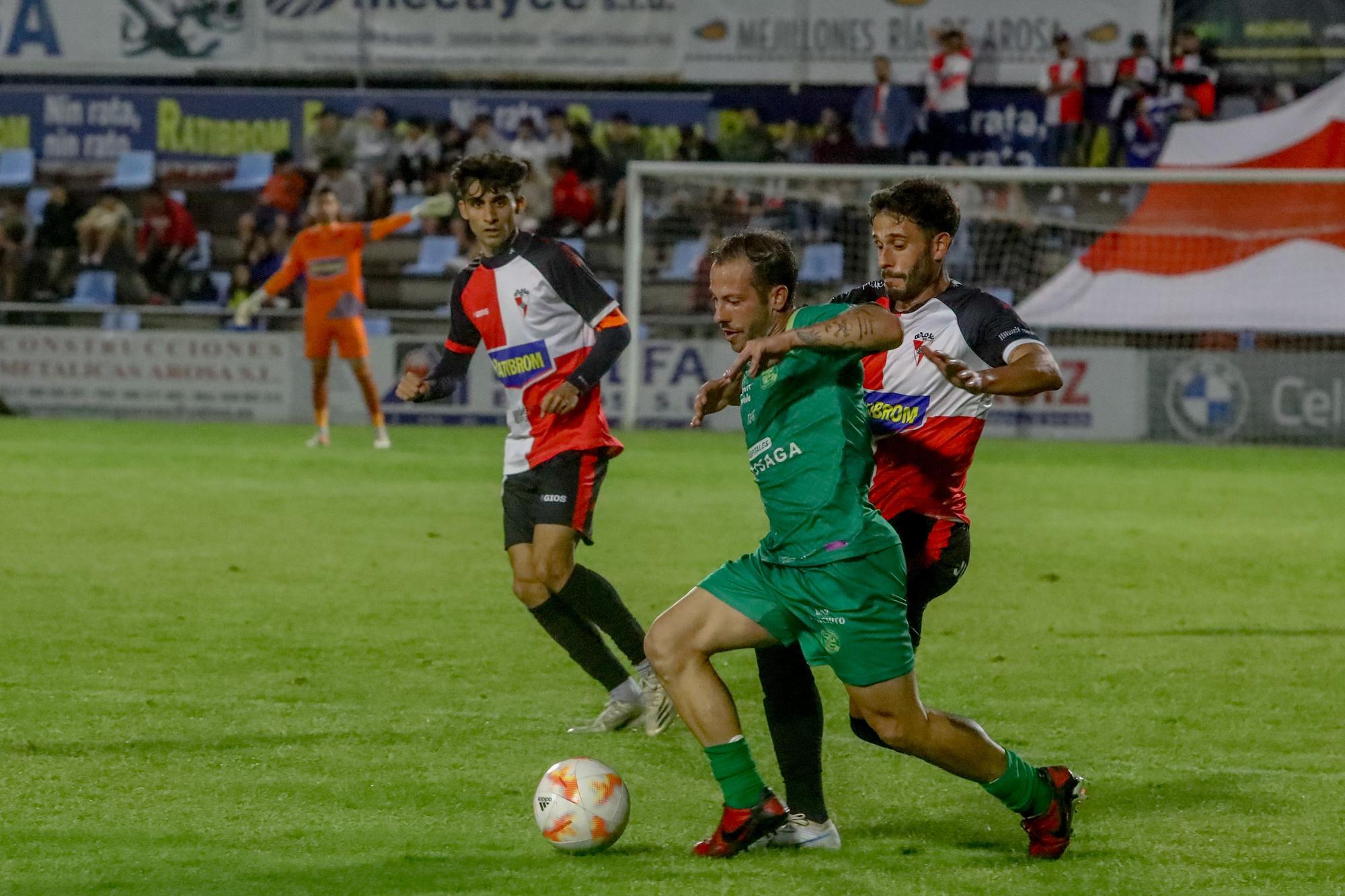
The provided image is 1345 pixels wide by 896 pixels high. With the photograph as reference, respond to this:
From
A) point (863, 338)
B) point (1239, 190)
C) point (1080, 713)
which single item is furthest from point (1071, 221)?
point (863, 338)

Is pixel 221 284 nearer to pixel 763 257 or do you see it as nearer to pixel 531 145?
pixel 531 145

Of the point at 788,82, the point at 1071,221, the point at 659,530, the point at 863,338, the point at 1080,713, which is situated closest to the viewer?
the point at 863,338

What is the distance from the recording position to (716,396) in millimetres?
4473

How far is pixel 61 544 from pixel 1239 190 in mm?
13752

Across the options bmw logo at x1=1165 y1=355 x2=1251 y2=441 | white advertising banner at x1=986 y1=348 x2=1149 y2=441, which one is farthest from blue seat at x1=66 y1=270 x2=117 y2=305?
bmw logo at x1=1165 y1=355 x2=1251 y2=441

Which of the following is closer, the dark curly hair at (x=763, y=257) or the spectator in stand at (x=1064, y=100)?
the dark curly hair at (x=763, y=257)

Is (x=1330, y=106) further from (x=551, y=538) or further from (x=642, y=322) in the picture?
(x=551, y=538)

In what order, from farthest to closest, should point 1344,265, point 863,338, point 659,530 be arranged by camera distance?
point 1344,265
point 659,530
point 863,338

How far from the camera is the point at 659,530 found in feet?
40.5

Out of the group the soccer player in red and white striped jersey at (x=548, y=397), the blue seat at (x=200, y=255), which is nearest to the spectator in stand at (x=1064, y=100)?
the blue seat at (x=200, y=255)

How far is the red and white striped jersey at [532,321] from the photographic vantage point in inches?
271

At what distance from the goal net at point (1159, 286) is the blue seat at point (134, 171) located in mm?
7914

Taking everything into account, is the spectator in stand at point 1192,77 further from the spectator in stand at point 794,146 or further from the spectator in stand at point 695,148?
the spectator in stand at point 695,148

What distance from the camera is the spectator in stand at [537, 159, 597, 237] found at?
2331 centimetres
